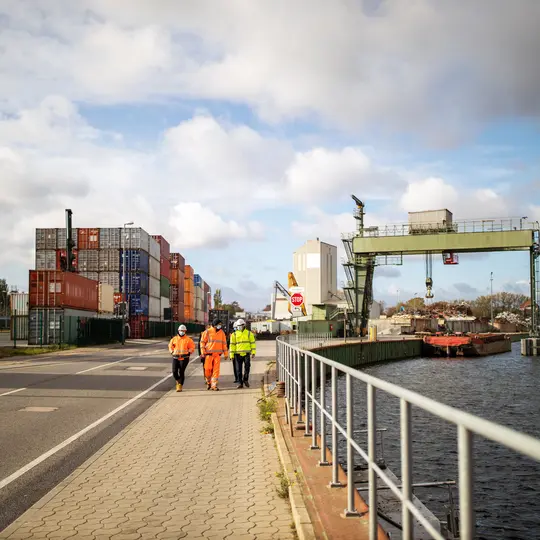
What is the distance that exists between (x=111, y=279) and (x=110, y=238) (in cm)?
424


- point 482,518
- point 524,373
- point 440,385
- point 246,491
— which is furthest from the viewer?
point 524,373

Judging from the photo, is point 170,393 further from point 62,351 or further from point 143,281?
point 143,281

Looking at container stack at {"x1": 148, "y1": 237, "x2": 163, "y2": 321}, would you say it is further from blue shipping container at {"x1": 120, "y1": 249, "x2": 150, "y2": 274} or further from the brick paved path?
the brick paved path

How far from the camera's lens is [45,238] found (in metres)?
66.5

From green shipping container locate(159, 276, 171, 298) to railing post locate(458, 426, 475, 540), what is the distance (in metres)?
77.0

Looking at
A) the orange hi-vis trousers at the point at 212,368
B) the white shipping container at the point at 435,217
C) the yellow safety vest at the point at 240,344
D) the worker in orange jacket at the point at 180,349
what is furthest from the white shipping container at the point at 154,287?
the worker in orange jacket at the point at 180,349

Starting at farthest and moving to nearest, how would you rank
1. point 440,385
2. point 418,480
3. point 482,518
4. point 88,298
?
point 88,298 → point 440,385 → point 418,480 → point 482,518

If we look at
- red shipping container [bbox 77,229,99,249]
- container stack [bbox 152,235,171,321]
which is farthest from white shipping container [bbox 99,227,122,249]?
container stack [bbox 152,235,171,321]

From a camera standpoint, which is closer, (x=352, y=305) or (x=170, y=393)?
(x=170, y=393)

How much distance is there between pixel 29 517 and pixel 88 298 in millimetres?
52202

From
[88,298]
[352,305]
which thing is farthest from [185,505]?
[352,305]

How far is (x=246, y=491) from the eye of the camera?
6.71 metres

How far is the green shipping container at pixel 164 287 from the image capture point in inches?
3123

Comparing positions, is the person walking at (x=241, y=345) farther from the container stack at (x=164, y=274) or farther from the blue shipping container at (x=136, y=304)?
the container stack at (x=164, y=274)
